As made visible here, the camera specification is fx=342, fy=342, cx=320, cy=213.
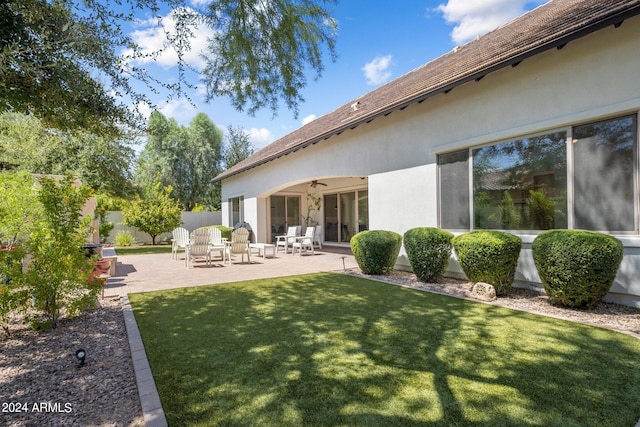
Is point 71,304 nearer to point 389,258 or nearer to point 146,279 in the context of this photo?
point 146,279

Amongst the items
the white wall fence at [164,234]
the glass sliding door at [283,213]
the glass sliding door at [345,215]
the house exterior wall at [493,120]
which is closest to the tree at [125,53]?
the house exterior wall at [493,120]

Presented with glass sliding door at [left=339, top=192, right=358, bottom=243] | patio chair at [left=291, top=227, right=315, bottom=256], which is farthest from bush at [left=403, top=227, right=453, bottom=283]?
glass sliding door at [left=339, top=192, right=358, bottom=243]

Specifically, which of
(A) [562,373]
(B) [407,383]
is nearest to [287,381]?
(B) [407,383]

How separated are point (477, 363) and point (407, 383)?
0.94m

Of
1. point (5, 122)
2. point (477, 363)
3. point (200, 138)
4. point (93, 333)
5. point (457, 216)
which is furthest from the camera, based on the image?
point (200, 138)

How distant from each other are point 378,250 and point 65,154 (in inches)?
788

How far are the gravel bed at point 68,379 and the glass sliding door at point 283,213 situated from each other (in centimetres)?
1422

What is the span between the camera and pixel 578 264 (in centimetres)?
A: 517

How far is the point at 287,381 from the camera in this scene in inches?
131

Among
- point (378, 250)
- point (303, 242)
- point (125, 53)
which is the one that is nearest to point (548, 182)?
point (378, 250)

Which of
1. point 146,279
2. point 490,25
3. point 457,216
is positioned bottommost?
point 146,279

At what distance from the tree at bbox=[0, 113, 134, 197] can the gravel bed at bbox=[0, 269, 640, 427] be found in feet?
49.8

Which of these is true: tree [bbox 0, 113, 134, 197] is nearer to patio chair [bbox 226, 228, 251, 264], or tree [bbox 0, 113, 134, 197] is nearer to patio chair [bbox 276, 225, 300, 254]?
patio chair [bbox 276, 225, 300, 254]

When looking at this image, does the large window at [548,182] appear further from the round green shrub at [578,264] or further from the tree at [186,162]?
the tree at [186,162]
